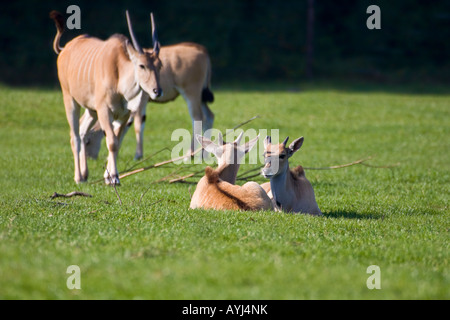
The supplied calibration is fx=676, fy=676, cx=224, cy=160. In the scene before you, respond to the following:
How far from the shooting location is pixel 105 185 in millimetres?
9953

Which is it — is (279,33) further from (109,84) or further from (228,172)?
(228,172)

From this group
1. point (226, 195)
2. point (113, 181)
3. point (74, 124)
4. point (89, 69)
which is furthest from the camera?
point (74, 124)

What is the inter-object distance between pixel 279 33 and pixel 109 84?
83.2 feet

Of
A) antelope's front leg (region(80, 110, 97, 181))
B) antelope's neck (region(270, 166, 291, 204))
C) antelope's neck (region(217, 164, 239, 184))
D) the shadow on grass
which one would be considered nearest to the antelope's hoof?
antelope's front leg (region(80, 110, 97, 181))

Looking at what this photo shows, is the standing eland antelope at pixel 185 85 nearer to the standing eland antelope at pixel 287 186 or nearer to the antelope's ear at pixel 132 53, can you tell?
the antelope's ear at pixel 132 53

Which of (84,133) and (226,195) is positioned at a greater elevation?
(84,133)

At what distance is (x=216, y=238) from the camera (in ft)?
19.4

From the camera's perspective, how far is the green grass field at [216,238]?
14.5 ft

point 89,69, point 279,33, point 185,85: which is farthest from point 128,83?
point 279,33

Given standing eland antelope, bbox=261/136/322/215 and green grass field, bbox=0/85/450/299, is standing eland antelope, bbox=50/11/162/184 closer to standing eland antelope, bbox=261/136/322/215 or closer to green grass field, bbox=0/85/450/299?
green grass field, bbox=0/85/450/299

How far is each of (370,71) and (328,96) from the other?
8.50 metres

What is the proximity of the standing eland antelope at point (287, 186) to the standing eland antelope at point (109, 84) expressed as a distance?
2.65 m

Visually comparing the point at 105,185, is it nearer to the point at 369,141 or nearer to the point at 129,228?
the point at 129,228

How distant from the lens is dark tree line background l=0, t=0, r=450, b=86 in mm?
30172
